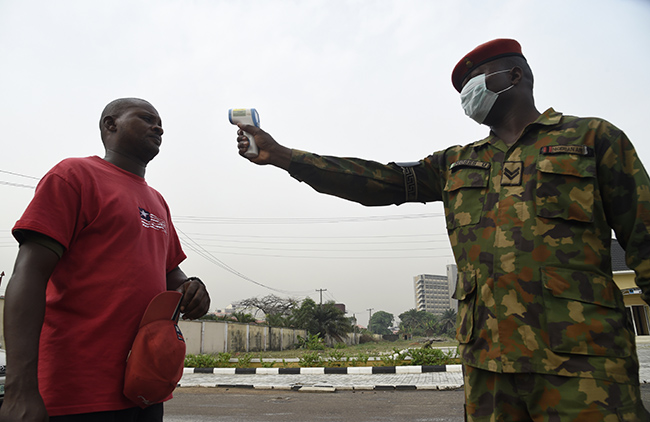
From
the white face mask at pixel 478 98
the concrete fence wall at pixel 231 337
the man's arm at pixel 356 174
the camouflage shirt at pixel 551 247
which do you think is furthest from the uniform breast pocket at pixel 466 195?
the concrete fence wall at pixel 231 337

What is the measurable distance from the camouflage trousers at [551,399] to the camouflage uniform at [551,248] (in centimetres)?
3

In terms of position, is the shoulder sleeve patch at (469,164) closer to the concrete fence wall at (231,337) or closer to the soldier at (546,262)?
the soldier at (546,262)

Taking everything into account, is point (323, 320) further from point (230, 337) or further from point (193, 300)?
point (193, 300)

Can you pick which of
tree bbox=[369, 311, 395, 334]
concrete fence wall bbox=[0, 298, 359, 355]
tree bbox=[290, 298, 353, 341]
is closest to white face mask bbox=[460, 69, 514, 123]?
concrete fence wall bbox=[0, 298, 359, 355]

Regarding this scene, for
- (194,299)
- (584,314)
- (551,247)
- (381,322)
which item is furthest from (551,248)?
(381,322)

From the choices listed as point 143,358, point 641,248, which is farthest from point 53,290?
point 641,248

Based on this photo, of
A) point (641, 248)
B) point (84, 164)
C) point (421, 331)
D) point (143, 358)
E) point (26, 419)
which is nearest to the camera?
point (26, 419)

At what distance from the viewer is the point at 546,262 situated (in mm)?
1353

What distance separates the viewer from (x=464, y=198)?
63.3 inches

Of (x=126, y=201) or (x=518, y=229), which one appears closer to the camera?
(x=518, y=229)

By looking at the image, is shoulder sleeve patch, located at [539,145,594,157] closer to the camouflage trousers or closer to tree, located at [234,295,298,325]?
the camouflage trousers

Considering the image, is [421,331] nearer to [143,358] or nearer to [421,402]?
[421,402]

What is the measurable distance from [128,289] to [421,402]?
477cm

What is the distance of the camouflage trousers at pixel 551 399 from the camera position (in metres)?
1.19
